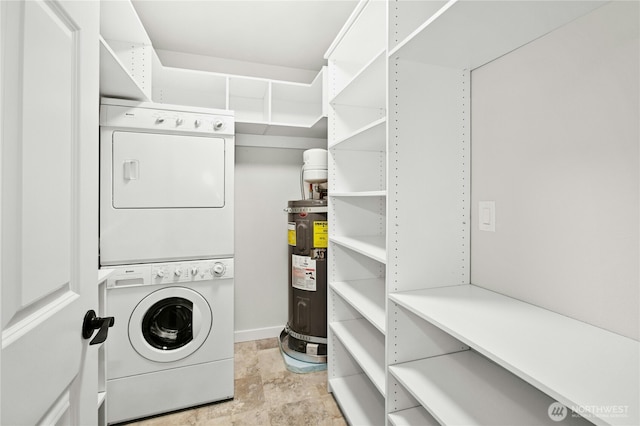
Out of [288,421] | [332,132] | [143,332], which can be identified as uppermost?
[332,132]

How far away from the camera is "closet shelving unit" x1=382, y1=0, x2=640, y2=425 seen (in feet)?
2.78

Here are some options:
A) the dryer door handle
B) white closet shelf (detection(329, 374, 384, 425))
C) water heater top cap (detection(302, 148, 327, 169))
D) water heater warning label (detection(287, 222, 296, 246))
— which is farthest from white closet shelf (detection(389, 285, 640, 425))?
the dryer door handle

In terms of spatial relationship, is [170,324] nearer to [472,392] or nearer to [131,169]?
[131,169]

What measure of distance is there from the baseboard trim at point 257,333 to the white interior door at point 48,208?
2006 millimetres

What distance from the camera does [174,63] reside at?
2533 mm

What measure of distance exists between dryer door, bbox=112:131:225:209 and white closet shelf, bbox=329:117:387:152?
791 millimetres

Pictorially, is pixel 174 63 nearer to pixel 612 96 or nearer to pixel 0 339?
pixel 0 339

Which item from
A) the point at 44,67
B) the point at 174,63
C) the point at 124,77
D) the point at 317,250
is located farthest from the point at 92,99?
the point at 174,63

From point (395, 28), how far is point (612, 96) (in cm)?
77

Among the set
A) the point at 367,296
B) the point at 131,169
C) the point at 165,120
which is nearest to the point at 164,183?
the point at 131,169

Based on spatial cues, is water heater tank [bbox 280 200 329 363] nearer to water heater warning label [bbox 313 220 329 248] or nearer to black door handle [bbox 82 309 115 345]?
water heater warning label [bbox 313 220 329 248]

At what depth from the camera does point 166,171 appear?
5.96 ft

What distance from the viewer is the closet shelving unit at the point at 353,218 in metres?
1.68

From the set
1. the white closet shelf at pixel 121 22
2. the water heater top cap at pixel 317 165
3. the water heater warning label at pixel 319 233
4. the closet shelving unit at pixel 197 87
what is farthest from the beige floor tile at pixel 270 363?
the white closet shelf at pixel 121 22
